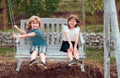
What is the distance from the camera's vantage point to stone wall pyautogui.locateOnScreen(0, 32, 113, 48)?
9.20 meters

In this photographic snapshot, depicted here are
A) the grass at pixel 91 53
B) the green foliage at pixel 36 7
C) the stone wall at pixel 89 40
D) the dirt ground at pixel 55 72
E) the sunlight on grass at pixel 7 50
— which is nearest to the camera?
the dirt ground at pixel 55 72

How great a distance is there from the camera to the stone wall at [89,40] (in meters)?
9.20

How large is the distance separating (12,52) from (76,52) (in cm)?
277

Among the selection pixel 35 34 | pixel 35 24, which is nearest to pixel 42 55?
pixel 35 34

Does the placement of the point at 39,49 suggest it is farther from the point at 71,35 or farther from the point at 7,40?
the point at 7,40

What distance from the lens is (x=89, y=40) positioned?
923 cm

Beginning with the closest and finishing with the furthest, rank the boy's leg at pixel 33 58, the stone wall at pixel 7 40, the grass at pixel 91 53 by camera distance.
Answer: the boy's leg at pixel 33 58
the grass at pixel 91 53
the stone wall at pixel 7 40

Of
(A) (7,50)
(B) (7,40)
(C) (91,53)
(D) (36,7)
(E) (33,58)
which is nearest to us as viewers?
(E) (33,58)

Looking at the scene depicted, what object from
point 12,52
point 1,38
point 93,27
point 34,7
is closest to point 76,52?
point 12,52

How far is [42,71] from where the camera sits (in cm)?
733

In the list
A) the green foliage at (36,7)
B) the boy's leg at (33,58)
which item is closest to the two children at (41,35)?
the boy's leg at (33,58)

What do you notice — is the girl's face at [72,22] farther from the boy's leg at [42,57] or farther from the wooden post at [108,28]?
the boy's leg at [42,57]

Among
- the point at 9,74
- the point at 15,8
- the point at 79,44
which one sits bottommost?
the point at 9,74

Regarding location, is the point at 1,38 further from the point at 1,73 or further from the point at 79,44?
the point at 79,44
